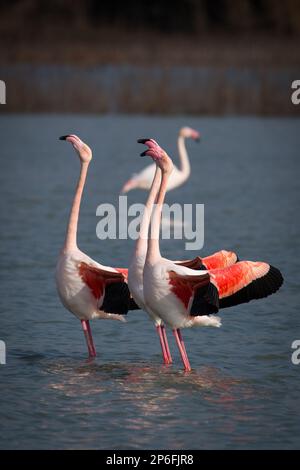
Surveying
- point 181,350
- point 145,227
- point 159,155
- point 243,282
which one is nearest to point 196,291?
point 243,282

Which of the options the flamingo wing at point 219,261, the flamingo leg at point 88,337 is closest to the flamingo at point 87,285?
the flamingo leg at point 88,337

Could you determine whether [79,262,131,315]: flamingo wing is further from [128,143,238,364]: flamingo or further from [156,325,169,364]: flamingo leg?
[156,325,169,364]: flamingo leg

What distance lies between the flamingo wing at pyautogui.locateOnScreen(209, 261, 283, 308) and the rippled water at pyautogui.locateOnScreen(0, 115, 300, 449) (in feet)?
1.76

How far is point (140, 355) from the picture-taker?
327 inches

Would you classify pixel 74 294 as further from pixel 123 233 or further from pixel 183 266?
pixel 123 233

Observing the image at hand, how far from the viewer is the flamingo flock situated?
7418 mm

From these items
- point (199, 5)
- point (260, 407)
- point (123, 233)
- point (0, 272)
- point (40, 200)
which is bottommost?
point (260, 407)

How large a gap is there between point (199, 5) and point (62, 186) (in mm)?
18627

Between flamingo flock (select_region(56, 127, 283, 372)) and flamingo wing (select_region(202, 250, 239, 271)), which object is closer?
flamingo flock (select_region(56, 127, 283, 372))

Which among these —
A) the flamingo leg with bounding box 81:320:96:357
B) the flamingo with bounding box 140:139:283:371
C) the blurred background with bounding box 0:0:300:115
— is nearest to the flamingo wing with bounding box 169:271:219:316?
the flamingo with bounding box 140:139:283:371

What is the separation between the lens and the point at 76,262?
7.75m

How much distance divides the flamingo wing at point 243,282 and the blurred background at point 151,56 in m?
16.6

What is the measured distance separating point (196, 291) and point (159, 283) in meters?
0.24

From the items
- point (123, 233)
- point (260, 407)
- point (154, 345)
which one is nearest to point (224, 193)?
point (123, 233)
